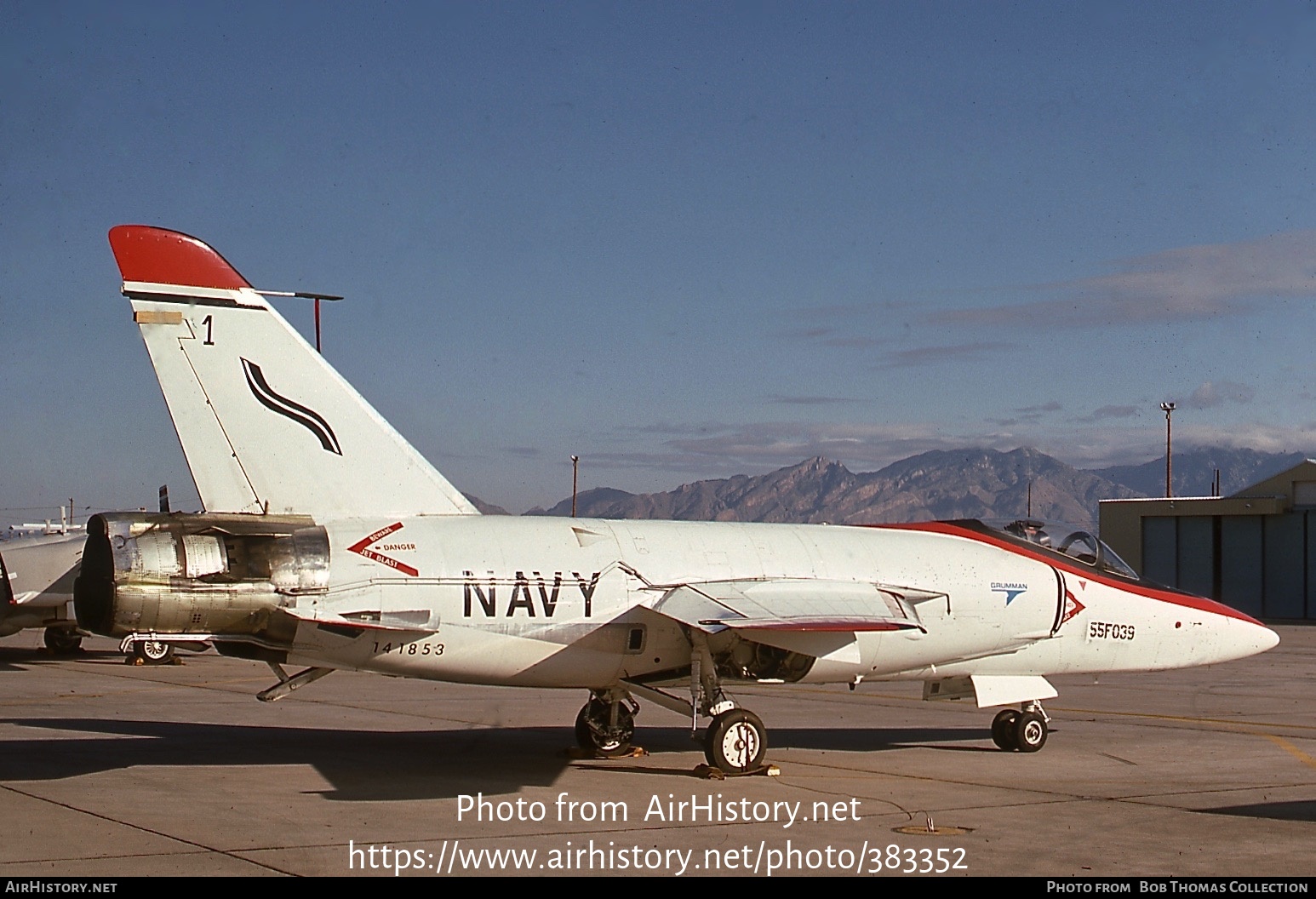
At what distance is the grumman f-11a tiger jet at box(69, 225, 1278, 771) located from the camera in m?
12.8

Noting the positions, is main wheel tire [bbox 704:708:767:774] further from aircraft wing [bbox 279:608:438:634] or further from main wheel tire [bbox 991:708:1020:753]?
main wheel tire [bbox 991:708:1020:753]

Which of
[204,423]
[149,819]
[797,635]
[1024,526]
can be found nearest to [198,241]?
[204,423]

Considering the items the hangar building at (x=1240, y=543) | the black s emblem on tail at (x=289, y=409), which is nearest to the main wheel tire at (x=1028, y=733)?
the black s emblem on tail at (x=289, y=409)

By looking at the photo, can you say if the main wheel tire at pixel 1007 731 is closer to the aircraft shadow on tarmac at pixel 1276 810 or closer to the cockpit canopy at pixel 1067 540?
the cockpit canopy at pixel 1067 540

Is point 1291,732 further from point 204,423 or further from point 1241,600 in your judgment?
point 1241,600

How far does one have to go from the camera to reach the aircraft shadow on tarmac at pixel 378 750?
14.2 metres

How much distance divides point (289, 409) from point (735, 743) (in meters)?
5.51

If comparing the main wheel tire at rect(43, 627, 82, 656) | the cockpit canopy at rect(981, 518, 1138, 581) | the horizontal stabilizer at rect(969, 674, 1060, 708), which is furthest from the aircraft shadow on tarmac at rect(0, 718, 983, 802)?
the main wheel tire at rect(43, 627, 82, 656)

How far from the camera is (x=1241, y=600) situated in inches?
2291

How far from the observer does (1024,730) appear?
17.1 metres

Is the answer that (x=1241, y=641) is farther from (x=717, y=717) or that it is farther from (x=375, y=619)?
(x=375, y=619)

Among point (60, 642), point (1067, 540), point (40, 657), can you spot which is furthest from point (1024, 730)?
point (60, 642)

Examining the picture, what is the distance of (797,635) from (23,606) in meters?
19.5

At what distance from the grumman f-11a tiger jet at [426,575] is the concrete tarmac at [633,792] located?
1.16 m
